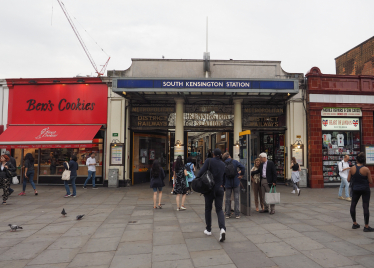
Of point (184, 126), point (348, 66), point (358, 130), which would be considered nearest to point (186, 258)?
point (184, 126)

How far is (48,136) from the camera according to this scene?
12.9 meters

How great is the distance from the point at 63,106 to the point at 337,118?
1466cm

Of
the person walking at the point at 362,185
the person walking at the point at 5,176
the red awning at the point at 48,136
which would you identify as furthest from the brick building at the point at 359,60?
the person walking at the point at 5,176

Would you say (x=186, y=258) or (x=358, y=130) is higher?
(x=358, y=130)

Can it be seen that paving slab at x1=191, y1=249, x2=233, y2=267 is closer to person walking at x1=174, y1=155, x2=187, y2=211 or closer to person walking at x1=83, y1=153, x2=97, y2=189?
person walking at x1=174, y1=155, x2=187, y2=211

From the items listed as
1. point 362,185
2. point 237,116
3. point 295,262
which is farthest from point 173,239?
point 237,116

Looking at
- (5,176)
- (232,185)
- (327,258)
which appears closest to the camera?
(327,258)

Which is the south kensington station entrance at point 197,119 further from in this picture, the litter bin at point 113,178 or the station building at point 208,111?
the litter bin at point 113,178

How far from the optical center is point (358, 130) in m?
13.8

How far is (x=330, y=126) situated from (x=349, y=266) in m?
11.4

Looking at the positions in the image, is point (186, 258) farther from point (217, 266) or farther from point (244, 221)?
point (244, 221)

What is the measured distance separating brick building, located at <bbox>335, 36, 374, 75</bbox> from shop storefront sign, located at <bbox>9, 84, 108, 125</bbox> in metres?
18.7

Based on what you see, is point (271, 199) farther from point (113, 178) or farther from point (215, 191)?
point (113, 178)

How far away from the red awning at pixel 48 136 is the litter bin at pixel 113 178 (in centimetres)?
176
